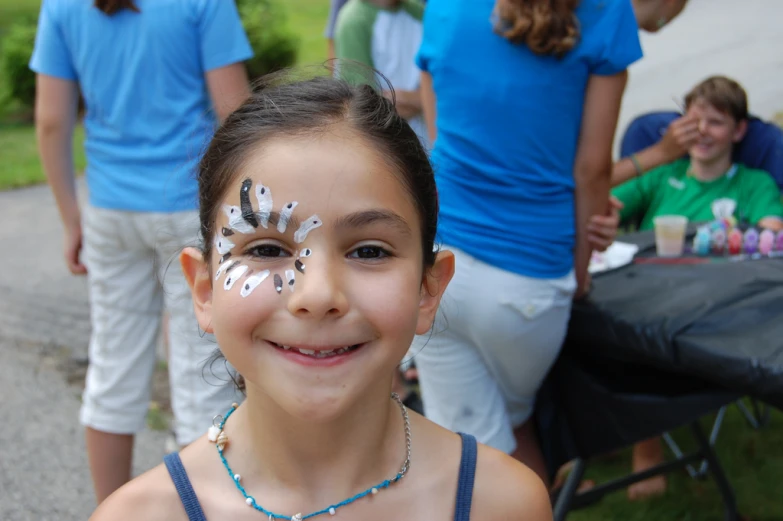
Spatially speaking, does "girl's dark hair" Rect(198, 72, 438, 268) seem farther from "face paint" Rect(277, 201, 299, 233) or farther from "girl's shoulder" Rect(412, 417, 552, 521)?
"girl's shoulder" Rect(412, 417, 552, 521)

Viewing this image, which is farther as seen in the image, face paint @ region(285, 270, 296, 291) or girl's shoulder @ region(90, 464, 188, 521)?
girl's shoulder @ region(90, 464, 188, 521)

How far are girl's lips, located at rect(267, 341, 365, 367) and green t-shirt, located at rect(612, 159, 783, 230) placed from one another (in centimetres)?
297

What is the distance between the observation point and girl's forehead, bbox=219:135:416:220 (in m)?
1.37

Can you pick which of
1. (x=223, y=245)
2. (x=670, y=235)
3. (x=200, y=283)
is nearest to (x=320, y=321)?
(x=223, y=245)

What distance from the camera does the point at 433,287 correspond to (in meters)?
1.65

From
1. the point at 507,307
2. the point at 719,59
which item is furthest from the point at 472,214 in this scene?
the point at 719,59

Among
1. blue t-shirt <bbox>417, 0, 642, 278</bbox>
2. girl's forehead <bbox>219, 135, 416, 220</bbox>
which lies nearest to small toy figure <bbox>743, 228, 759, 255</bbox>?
blue t-shirt <bbox>417, 0, 642, 278</bbox>

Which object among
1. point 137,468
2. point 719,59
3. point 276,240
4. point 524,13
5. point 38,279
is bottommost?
point 38,279

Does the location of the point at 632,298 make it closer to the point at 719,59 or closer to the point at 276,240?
the point at 276,240

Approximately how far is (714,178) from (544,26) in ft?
7.39

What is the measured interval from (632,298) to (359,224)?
5.14 feet

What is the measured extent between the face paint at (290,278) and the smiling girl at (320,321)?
0.04 ft

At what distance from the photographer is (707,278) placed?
2758 mm

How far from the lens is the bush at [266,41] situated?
1225 centimetres
